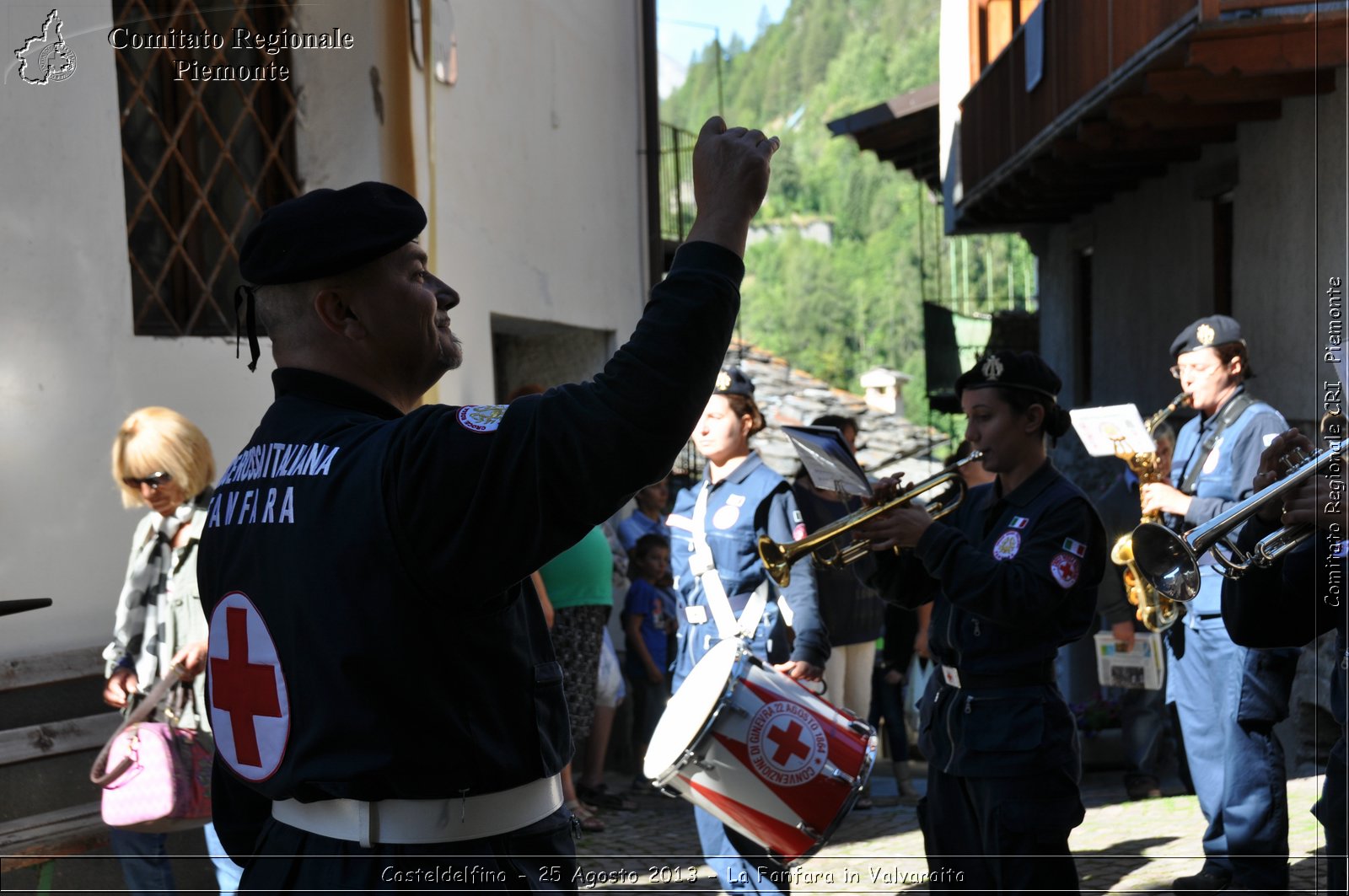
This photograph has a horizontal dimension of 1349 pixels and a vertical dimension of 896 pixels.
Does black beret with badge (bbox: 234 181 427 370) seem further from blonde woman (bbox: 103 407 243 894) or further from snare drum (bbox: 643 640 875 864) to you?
blonde woman (bbox: 103 407 243 894)

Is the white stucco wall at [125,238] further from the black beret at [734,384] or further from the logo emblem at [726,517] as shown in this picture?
the logo emblem at [726,517]

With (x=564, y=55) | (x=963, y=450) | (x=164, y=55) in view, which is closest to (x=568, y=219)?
(x=564, y=55)

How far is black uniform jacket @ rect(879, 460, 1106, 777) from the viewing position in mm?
3068

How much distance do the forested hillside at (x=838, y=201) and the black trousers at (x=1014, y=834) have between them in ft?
5.51

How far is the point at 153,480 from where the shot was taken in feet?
13.1

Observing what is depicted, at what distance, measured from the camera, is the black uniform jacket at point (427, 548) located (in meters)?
1.28

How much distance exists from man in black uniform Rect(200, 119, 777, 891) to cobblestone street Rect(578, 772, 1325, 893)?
133 inches

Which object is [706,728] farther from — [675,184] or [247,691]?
[675,184]

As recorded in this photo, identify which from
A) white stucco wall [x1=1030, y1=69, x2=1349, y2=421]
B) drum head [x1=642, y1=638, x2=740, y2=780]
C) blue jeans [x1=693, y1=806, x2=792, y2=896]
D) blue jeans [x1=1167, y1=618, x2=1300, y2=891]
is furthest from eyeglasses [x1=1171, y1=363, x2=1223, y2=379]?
blue jeans [x1=693, y1=806, x2=792, y2=896]

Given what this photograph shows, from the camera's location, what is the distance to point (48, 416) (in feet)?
13.5

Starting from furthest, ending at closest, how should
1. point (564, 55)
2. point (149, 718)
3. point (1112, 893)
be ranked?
point (564, 55)
point (1112, 893)
point (149, 718)

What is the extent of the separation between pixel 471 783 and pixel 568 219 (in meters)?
4.93

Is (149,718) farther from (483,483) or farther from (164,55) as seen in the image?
(483,483)

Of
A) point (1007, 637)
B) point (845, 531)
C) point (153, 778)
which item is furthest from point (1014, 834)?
point (153, 778)
